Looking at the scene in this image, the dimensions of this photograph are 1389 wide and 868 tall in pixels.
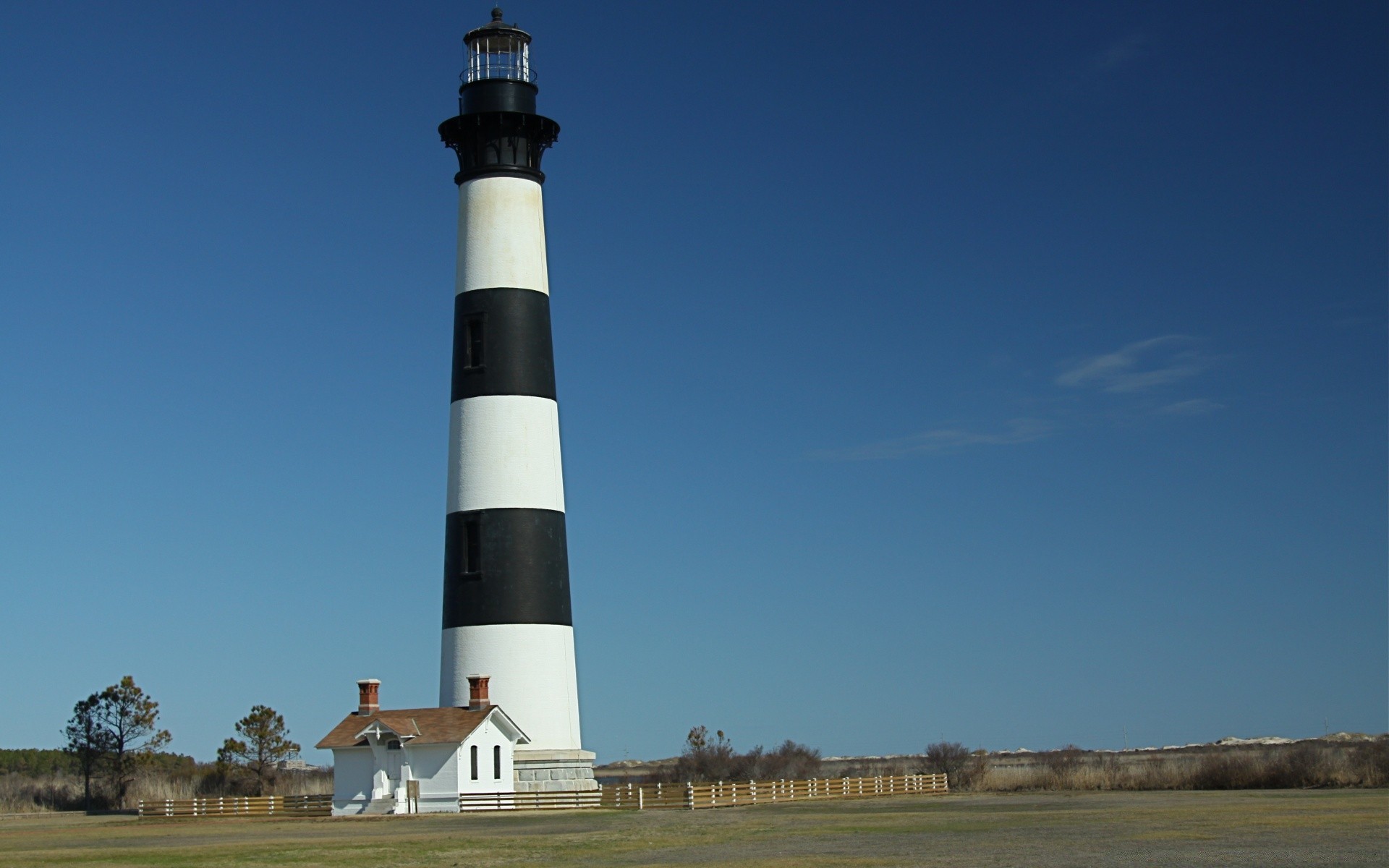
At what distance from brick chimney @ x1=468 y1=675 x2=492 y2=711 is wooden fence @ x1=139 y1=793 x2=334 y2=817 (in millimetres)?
6902

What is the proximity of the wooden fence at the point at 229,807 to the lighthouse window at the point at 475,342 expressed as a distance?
13409 mm

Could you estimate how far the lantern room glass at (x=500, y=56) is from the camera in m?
43.9

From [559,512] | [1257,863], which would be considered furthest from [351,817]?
[1257,863]

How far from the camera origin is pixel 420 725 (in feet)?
134

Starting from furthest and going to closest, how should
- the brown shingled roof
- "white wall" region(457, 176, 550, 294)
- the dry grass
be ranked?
the dry grass < "white wall" region(457, 176, 550, 294) < the brown shingled roof

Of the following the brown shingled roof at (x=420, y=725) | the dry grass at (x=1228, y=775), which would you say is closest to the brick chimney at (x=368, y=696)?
the brown shingled roof at (x=420, y=725)

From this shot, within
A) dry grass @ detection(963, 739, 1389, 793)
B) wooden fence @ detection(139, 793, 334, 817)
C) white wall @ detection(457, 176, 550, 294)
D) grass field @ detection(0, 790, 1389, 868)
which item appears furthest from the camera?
dry grass @ detection(963, 739, 1389, 793)

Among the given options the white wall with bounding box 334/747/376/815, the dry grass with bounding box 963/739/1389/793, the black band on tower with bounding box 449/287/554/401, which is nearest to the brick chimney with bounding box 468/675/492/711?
the white wall with bounding box 334/747/376/815

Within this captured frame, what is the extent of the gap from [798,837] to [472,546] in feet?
50.5

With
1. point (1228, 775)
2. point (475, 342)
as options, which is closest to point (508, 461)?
point (475, 342)

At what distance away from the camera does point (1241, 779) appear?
51281 millimetres

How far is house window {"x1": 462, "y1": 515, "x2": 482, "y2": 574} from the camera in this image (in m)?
40.5

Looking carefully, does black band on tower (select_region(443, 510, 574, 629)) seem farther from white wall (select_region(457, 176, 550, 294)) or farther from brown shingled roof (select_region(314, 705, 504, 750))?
white wall (select_region(457, 176, 550, 294))

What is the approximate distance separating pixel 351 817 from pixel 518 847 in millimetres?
14441
